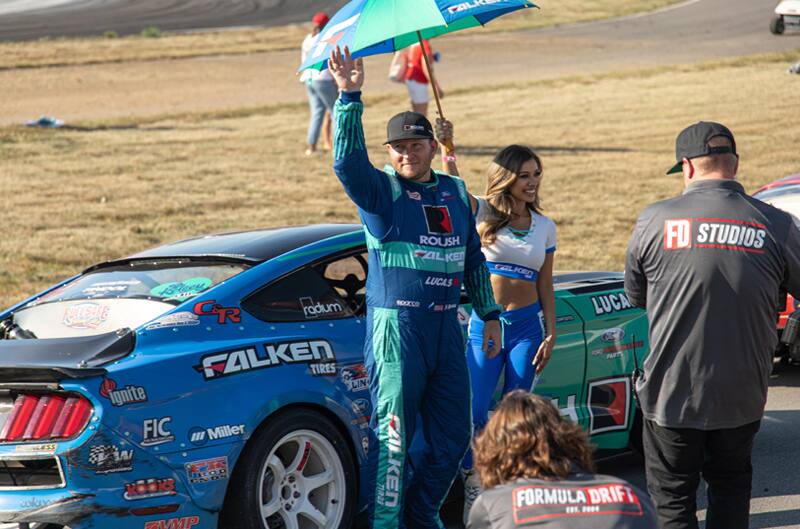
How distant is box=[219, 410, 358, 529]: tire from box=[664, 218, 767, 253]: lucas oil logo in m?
1.96

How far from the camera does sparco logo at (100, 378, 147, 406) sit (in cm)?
498

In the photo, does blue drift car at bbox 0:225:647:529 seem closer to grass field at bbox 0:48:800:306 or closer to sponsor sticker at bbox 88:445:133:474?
sponsor sticker at bbox 88:445:133:474

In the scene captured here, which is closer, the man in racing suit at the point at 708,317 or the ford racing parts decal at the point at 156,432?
the man in racing suit at the point at 708,317

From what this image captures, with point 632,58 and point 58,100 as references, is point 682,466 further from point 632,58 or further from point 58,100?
point 632,58

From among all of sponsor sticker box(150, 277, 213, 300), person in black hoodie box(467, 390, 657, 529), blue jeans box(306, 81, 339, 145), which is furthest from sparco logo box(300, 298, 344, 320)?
blue jeans box(306, 81, 339, 145)

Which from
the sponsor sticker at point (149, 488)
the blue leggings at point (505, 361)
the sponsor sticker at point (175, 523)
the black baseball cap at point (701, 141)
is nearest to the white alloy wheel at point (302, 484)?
the sponsor sticker at point (175, 523)

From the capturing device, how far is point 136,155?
18.7 m

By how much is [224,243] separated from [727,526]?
9.39ft

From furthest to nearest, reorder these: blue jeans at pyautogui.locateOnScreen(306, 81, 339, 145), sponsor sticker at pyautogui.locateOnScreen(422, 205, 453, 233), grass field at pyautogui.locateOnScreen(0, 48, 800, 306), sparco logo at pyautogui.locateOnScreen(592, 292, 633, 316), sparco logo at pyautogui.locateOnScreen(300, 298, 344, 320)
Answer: blue jeans at pyautogui.locateOnScreen(306, 81, 339, 145) < grass field at pyautogui.locateOnScreen(0, 48, 800, 306) < sparco logo at pyautogui.locateOnScreen(592, 292, 633, 316) < sparco logo at pyautogui.locateOnScreen(300, 298, 344, 320) < sponsor sticker at pyautogui.locateOnScreen(422, 205, 453, 233)

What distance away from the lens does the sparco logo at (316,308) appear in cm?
581

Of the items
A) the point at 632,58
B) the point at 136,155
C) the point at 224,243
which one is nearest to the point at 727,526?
the point at 224,243

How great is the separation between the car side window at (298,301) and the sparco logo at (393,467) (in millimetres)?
768

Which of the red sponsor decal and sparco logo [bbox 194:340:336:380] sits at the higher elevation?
the red sponsor decal

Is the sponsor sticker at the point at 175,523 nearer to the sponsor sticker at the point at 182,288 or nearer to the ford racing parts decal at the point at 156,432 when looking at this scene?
the ford racing parts decal at the point at 156,432
